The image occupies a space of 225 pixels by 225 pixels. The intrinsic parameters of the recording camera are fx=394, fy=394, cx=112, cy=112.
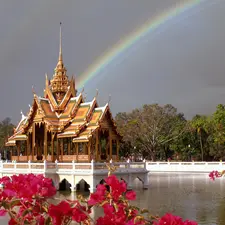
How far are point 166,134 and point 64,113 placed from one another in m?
30.9

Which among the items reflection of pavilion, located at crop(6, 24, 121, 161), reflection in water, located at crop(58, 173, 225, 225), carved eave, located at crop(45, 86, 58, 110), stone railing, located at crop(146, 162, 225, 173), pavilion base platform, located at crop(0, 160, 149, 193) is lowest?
reflection in water, located at crop(58, 173, 225, 225)

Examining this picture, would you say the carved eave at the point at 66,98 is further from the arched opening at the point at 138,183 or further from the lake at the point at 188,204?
the lake at the point at 188,204

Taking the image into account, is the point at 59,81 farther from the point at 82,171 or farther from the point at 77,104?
the point at 82,171

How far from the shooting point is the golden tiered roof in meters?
22.6

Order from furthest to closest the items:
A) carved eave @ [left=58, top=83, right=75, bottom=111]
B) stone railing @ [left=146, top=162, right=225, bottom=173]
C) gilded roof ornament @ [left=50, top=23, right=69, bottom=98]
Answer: stone railing @ [left=146, top=162, right=225, bottom=173] < gilded roof ornament @ [left=50, top=23, right=69, bottom=98] < carved eave @ [left=58, top=83, right=75, bottom=111]

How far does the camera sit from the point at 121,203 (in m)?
3.71

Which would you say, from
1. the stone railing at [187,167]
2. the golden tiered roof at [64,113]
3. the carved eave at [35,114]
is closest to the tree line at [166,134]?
the stone railing at [187,167]

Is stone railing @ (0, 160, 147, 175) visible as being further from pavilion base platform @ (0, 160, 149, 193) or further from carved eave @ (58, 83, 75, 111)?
carved eave @ (58, 83, 75, 111)

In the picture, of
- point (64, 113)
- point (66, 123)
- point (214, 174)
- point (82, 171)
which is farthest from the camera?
point (64, 113)

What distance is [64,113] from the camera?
24.9m

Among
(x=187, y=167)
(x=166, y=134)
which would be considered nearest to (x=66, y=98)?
(x=187, y=167)

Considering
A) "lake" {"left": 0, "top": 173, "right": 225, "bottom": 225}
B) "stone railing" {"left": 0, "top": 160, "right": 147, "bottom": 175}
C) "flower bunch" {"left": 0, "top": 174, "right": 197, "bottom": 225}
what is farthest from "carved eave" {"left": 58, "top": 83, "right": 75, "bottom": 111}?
"flower bunch" {"left": 0, "top": 174, "right": 197, "bottom": 225}

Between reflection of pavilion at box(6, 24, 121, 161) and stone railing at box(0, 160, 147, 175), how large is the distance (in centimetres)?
110

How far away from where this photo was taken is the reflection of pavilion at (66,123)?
2256 cm
